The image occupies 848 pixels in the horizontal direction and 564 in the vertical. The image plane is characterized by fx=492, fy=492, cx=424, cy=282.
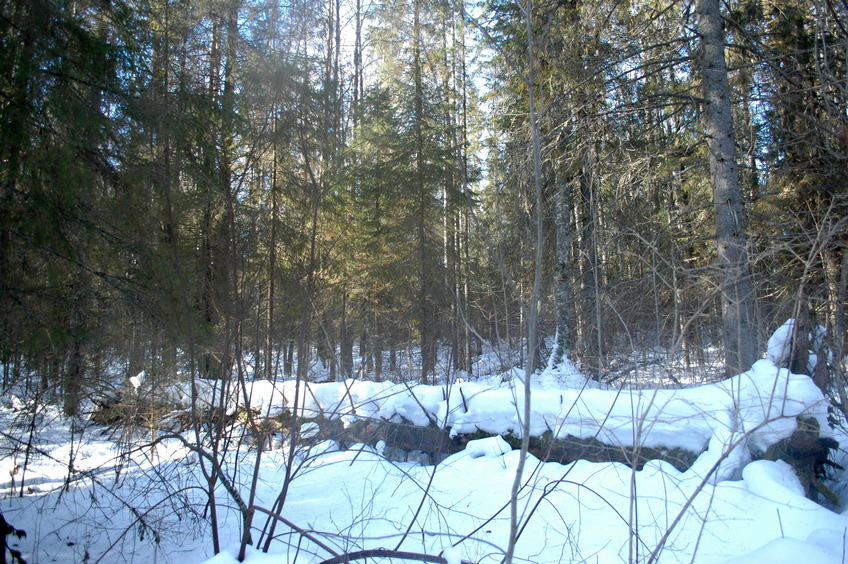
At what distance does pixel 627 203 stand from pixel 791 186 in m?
3.14

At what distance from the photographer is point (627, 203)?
23.6 feet

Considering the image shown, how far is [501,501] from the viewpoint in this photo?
4.08 metres

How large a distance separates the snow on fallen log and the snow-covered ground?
0.07 feet

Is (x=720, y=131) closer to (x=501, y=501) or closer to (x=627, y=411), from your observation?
(x=627, y=411)

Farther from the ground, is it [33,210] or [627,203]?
[627,203]

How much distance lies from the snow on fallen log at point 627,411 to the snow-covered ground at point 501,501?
0.02 meters

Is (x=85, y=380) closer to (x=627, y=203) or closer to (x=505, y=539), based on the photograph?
A: (x=505, y=539)

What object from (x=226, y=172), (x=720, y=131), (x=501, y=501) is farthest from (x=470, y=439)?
(x=720, y=131)

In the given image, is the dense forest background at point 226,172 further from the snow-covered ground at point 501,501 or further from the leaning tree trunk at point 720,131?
the snow-covered ground at point 501,501

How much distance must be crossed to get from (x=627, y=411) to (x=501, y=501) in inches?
64.9

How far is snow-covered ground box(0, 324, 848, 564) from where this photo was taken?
10.0 feet

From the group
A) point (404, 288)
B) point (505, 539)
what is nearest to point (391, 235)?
point (404, 288)

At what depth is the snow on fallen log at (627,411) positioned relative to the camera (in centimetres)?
344

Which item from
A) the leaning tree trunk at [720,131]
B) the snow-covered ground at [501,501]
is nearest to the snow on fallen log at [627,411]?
the snow-covered ground at [501,501]
